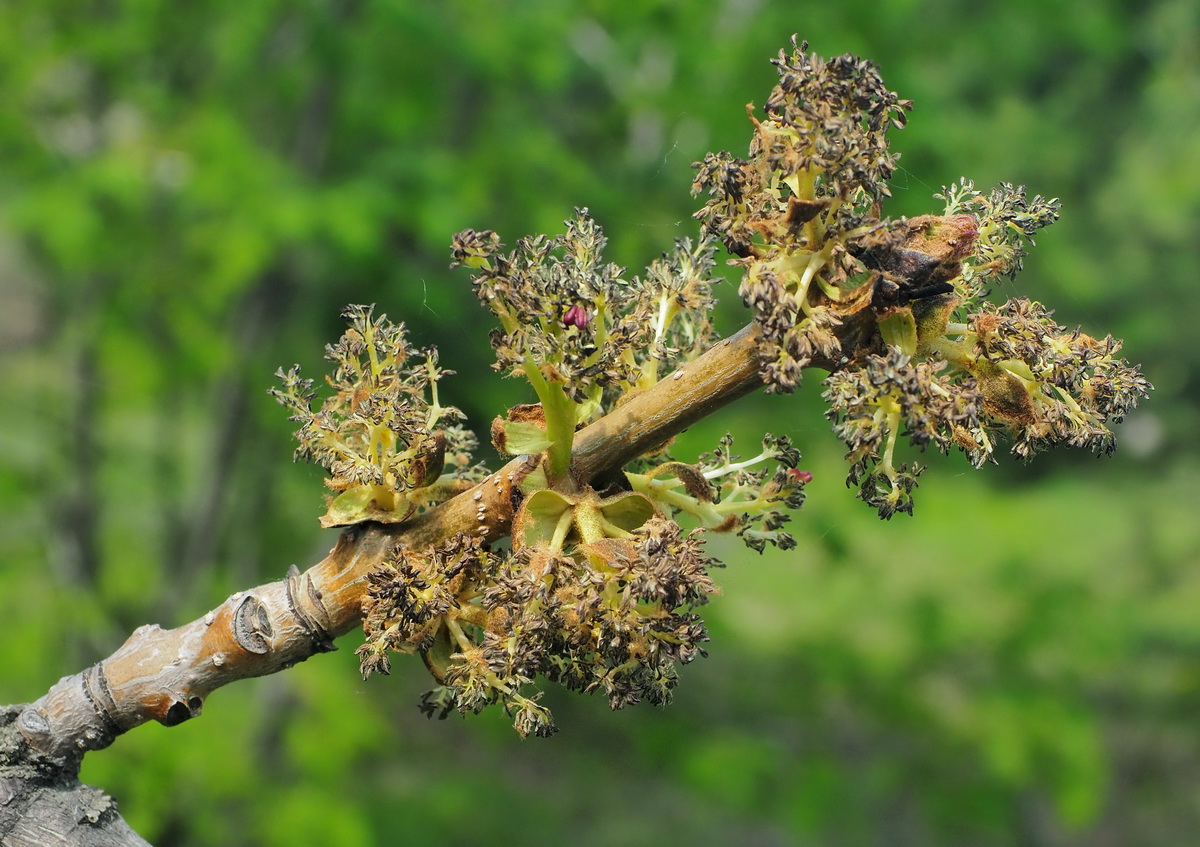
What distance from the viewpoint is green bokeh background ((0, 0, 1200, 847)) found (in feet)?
23.0

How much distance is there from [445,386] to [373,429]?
6.47m

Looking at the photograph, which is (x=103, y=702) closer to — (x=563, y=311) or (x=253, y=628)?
(x=253, y=628)

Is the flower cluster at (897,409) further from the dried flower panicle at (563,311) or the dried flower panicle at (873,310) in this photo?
A: the dried flower panicle at (563,311)

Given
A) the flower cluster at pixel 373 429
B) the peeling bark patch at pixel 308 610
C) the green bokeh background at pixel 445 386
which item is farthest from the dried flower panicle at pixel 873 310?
the green bokeh background at pixel 445 386

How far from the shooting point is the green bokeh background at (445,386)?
23.0 feet

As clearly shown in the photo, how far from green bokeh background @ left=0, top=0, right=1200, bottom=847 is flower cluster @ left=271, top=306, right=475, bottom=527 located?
477 cm

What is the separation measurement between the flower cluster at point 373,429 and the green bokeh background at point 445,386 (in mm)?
4767

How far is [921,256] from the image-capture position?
1.30 m

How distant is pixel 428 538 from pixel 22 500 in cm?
806

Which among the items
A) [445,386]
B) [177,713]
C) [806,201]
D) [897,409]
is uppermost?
[445,386]

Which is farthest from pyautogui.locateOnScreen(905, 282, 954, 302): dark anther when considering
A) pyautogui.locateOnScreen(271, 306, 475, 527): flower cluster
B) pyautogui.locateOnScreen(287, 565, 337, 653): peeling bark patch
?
pyautogui.locateOnScreen(287, 565, 337, 653): peeling bark patch

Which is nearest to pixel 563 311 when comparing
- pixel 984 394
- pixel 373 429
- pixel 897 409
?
pixel 373 429

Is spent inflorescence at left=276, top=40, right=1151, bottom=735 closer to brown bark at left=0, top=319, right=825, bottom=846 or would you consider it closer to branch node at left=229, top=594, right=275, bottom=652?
brown bark at left=0, top=319, right=825, bottom=846

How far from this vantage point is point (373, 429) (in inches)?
58.3
